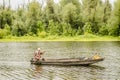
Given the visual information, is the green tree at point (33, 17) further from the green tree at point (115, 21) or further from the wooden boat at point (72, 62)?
the wooden boat at point (72, 62)

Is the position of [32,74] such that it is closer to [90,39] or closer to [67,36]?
[90,39]

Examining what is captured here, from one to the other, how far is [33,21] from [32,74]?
267ft

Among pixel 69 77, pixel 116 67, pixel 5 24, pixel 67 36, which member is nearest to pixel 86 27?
pixel 67 36

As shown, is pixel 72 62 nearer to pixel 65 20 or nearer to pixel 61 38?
pixel 61 38

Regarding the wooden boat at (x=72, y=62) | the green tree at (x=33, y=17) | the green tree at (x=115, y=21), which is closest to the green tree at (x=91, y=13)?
the green tree at (x=115, y=21)

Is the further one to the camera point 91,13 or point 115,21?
point 91,13

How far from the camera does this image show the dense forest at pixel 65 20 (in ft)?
366

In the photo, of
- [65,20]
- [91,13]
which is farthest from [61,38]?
[91,13]

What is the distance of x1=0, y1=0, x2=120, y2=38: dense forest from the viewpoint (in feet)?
366

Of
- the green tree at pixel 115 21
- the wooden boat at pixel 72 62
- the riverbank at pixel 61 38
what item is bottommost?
the wooden boat at pixel 72 62

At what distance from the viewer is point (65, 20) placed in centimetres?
11550

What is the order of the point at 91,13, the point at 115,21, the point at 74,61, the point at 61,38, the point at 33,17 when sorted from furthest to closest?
the point at 33,17 < the point at 91,13 < the point at 61,38 < the point at 115,21 < the point at 74,61

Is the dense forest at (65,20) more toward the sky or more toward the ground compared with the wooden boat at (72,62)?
more toward the sky

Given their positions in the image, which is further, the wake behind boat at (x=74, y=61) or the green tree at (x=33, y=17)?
the green tree at (x=33, y=17)
